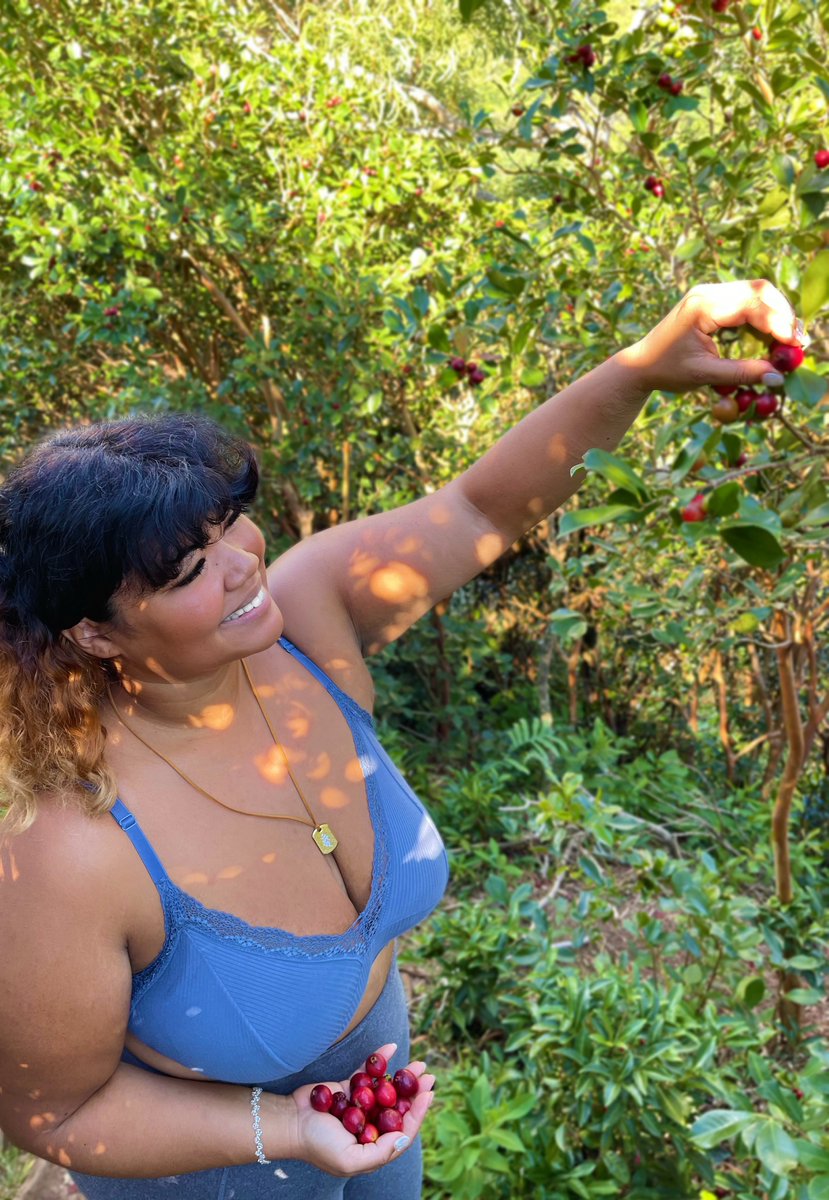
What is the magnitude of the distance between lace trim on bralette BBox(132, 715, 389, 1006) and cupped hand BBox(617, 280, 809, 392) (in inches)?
28.4

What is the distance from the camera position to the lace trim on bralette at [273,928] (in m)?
1.17

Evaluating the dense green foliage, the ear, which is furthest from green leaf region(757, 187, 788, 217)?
the ear

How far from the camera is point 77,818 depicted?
111 centimetres

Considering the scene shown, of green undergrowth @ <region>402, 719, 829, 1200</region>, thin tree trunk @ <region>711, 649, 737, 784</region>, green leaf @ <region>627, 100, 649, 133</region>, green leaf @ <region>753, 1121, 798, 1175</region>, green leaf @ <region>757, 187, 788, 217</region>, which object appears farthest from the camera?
thin tree trunk @ <region>711, 649, 737, 784</region>

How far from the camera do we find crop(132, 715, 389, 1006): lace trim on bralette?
3.85 ft

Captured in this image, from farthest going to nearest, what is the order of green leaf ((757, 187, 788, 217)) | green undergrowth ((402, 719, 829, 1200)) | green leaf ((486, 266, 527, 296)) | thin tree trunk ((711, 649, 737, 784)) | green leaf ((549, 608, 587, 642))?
1. thin tree trunk ((711, 649, 737, 784))
2. green leaf ((549, 608, 587, 642))
3. green leaf ((486, 266, 527, 296))
4. green undergrowth ((402, 719, 829, 1200))
5. green leaf ((757, 187, 788, 217))

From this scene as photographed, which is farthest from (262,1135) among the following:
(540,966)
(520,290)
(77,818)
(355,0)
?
(355,0)

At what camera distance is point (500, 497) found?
4.41ft

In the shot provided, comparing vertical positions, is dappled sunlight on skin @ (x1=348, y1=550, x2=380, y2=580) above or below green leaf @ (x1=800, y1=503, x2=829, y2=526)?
above

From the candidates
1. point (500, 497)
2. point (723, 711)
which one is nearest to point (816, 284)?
point (500, 497)

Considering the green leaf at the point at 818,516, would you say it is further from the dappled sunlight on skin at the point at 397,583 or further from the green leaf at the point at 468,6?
the green leaf at the point at 468,6

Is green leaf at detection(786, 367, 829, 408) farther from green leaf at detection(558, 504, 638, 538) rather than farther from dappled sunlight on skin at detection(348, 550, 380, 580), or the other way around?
dappled sunlight on skin at detection(348, 550, 380, 580)

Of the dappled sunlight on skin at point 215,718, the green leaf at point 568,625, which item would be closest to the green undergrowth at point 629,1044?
the green leaf at point 568,625

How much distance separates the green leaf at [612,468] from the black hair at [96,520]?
45cm
